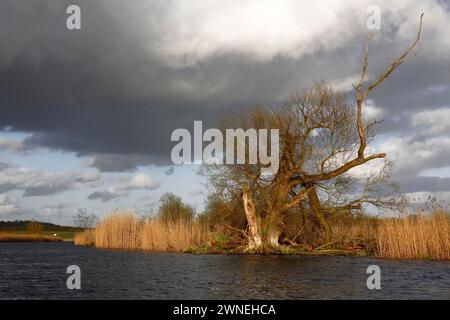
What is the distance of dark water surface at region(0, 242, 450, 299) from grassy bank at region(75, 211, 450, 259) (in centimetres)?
171

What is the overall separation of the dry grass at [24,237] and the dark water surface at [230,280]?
50470 millimetres

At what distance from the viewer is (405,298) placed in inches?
647

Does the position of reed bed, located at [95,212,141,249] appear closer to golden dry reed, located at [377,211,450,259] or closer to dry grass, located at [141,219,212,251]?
dry grass, located at [141,219,212,251]

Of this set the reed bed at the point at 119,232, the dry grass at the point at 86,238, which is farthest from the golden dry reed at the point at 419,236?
the dry grass at the point at 86,238

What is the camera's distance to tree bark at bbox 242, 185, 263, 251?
34.7 meters

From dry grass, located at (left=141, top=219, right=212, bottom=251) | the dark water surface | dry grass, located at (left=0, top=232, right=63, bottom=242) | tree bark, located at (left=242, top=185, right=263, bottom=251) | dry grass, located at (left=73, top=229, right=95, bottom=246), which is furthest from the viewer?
dry grass, located at (left=0, top=232, right=63, bottom=242)

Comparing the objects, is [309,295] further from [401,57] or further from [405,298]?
[401,57]

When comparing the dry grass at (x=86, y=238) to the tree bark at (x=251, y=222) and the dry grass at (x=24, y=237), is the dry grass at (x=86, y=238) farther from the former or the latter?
the tree bark at (x=251, y=222)

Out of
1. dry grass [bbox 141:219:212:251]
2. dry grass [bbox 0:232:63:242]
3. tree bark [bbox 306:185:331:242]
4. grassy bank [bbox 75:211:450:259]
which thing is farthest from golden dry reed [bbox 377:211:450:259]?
dry grass [bbox 0:232:63:242]

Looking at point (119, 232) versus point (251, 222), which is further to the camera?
point (119, 232)

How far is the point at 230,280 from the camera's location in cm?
2072

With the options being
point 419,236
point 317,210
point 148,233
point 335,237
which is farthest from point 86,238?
point 419,236

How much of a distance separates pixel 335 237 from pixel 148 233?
1414 cm

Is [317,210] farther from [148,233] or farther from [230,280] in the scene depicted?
[230,280]
